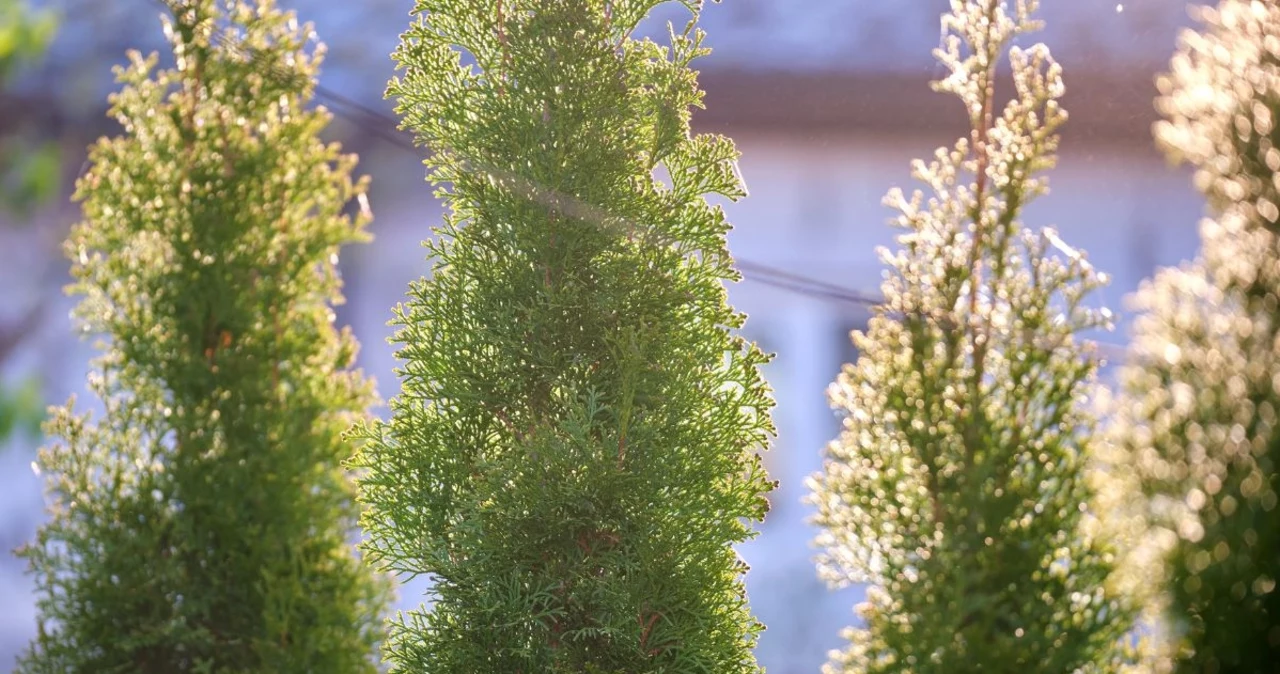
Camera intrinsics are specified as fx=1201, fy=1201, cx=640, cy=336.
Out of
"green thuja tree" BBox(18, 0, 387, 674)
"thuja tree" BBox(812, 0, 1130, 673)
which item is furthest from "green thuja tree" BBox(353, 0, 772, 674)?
"green thuja tree" BBox(18, 0, 387, 674)

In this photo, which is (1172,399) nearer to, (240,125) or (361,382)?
(361,382)

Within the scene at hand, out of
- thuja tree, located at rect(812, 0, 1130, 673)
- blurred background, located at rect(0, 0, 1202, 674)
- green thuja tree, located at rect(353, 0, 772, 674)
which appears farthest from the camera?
blurred background, located at rect(0, 0, 1202, 674)

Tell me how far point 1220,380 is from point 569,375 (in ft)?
3.08

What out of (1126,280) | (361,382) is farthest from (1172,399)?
(1126,280)

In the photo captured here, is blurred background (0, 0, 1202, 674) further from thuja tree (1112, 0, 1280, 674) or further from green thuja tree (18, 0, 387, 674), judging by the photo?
thuja tree (1112, 0, 1280, 674)

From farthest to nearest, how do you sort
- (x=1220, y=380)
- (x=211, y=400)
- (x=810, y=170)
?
1. (x=810, y=170)
2. (x=211, y=400)
3. (x=1220, y=380)

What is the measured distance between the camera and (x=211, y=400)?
2.56 meters

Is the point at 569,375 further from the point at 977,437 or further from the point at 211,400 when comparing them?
the point at 211,400

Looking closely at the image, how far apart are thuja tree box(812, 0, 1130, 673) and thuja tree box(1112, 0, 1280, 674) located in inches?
5.9

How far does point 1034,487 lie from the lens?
158cm

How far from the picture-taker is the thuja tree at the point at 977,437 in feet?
5.00

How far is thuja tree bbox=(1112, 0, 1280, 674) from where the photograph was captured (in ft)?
4.33

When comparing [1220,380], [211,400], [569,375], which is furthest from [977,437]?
[211,400]

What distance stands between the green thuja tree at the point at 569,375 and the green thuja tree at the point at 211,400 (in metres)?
0.61
